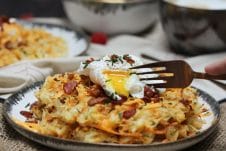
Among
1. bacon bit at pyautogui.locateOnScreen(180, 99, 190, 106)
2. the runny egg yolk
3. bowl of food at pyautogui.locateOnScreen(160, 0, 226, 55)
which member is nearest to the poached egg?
the runny egg yolk

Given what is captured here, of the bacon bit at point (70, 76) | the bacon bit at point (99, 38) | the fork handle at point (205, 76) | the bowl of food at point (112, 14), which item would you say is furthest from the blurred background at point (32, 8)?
the fork handle at point (205, 76)

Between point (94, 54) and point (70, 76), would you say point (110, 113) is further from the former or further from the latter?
point (94, 54)

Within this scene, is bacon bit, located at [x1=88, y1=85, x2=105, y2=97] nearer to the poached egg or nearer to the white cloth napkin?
the poached egg

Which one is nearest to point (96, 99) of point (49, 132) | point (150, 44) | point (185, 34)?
point (49, 132)

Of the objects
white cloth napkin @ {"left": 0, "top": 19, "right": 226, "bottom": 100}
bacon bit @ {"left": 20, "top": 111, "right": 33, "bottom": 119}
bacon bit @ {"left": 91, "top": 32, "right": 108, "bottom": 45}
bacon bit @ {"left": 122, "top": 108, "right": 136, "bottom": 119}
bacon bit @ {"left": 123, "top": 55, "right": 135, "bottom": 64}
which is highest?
bacon bit @ {"left": 123, "top": 55, "right": 135, "bottom": 64}

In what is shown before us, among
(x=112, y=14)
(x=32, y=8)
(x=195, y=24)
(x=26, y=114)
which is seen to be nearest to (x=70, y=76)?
(x=26, y=114)
